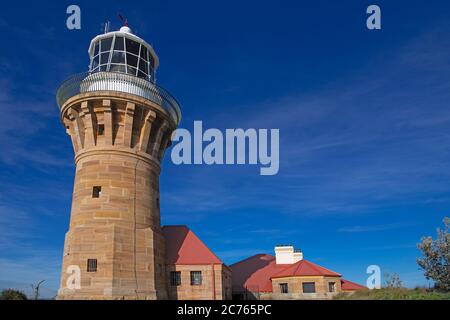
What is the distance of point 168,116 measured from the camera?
26.4m

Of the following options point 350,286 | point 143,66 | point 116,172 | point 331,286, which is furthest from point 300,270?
point 143,66

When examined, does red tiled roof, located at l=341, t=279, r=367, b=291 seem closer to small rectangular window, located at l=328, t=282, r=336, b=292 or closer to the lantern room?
small rectangular window, located at l=328, t=282, r=336, b=292

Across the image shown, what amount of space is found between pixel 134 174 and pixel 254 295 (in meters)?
19.3

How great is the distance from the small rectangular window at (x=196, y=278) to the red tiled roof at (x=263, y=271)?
11350 millimetres

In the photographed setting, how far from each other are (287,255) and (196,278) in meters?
17.6

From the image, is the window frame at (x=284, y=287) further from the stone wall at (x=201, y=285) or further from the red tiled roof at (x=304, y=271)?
the stone wall at (x=201, y=285)

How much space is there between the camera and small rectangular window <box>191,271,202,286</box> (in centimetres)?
2589

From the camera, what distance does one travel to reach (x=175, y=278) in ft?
84.3

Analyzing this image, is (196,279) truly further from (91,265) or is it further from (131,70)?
(131,70)

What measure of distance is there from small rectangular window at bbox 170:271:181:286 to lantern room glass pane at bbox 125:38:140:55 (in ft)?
51.3

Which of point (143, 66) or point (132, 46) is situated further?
point (143, 66)
